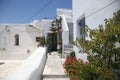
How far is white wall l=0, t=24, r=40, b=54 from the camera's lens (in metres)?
29.7

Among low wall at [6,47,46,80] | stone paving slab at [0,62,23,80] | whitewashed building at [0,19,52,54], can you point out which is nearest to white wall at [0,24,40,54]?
whitewashed building at [0,19,52,54]

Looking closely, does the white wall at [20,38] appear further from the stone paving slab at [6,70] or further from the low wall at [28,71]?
the low wall at [28,71]

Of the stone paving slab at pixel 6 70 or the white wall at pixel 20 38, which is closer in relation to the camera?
the stone paving slab at pixel 6 70

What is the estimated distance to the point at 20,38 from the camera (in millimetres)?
30156

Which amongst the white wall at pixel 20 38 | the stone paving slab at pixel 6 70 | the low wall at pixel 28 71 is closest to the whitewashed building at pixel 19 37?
the white wall at pixel 20 38

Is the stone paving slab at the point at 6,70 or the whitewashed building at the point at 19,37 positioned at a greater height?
the whitewashed building at the point at 19,37

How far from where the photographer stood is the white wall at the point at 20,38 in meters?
29.7

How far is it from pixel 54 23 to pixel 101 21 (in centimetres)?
1683

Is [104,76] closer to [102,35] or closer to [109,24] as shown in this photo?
[102,35]

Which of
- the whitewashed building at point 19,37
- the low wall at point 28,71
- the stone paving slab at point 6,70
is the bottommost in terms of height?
the stone paving slab at point 6,70

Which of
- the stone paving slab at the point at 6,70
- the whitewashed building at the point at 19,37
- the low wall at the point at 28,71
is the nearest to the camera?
the low wall at the point at 28,71

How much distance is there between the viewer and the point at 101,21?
19.0ft

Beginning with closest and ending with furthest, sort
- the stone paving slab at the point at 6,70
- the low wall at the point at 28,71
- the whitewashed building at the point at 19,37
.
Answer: the low wall at the point at 28,71, the stone paving slab at the point at 6,70, the whitewashed building at the point at 19,37

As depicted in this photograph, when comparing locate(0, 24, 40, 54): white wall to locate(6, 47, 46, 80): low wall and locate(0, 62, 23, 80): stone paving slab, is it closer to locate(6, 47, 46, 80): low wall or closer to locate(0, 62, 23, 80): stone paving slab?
locate(0, 62, 23, 80): stone paving slab
